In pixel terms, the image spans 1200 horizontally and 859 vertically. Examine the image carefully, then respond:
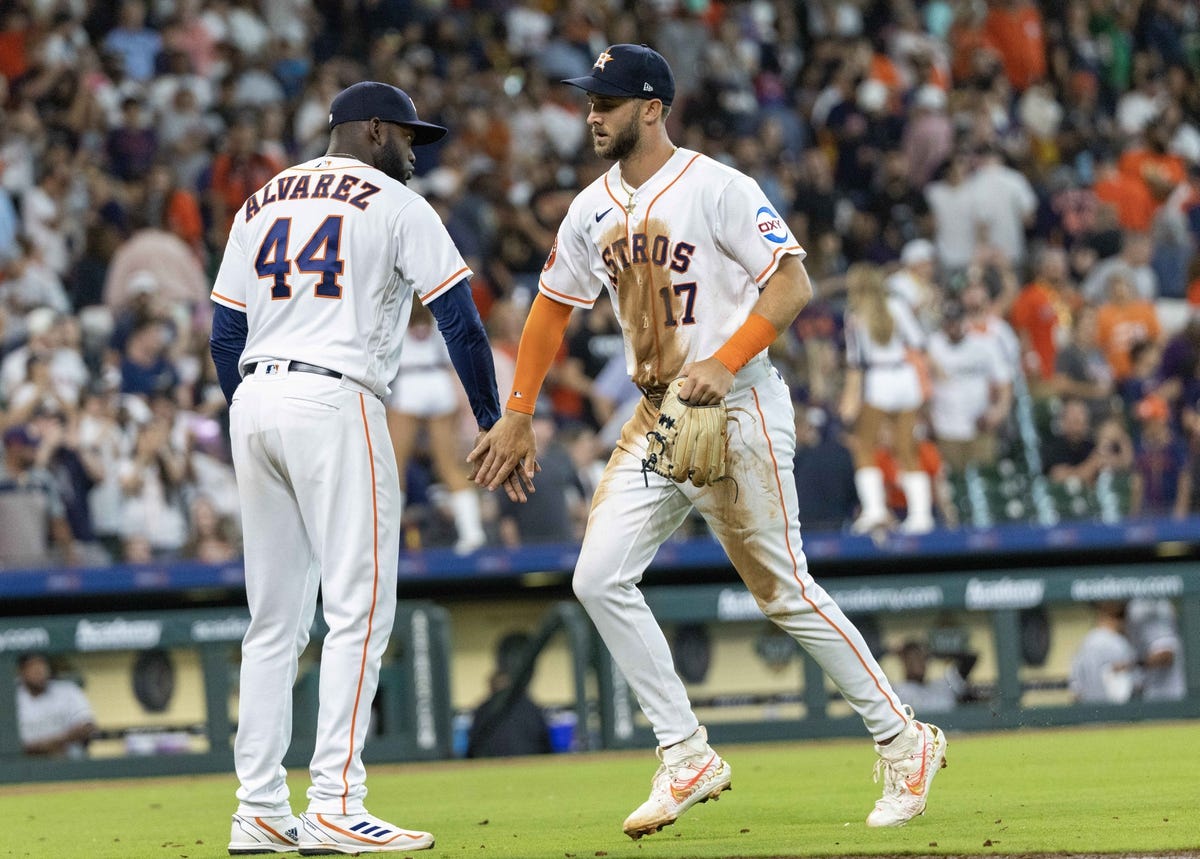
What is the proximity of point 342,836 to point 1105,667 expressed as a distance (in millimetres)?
7050

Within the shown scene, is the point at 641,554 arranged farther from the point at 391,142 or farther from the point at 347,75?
the point at 347,75

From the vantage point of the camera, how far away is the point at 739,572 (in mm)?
5664

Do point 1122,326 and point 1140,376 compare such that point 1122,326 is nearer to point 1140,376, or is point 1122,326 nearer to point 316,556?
point 1140,376

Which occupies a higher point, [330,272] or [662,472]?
[330,272]

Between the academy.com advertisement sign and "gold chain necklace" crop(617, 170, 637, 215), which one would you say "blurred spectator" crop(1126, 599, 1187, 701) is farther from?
"gold chain necklace" crop(617, 170, 637, 215)

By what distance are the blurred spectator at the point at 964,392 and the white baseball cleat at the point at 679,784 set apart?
7.46 metres

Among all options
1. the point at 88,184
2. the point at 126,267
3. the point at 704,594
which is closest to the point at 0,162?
the point at 88,184

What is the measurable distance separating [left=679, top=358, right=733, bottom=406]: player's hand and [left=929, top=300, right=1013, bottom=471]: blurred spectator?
7534 millimetres

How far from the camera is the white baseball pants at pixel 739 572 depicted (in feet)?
18.6

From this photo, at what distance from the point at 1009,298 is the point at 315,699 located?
621 cm

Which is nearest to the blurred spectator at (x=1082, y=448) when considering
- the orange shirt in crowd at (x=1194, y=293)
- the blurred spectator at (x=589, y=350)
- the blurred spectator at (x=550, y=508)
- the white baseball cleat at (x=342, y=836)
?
the orange shirt in crowd at (x=1194, y=293)

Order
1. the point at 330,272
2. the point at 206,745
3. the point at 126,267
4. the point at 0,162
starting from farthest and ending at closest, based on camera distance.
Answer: the point at 0,162, the point at 126,267, the point at 206,745, the point at 330,272

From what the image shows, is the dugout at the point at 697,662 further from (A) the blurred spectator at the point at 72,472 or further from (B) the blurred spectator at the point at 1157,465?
(B) the blurred spectator at the point at 1157,465

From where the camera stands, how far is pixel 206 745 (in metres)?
10.9
